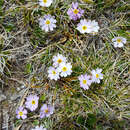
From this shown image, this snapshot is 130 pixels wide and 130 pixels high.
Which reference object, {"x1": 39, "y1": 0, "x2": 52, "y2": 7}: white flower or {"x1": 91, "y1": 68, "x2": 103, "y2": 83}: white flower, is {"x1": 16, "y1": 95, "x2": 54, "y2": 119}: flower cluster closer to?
{"x1": 91, "y1": 68, "x2": 103, "y2": 83}: white flower

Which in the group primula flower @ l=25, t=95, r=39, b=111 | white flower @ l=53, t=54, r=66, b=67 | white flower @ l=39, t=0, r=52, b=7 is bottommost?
primula flower @ l=25, t=95, r=39, b=111

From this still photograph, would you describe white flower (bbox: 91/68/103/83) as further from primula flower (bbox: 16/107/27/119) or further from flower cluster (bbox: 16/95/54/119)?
primula flower (bbox: 16/107/27/119)

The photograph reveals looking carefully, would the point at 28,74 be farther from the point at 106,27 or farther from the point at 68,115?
the point at 106,27

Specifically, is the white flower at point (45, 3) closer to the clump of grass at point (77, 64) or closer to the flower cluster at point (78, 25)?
the flower cluster at point (78, 25)

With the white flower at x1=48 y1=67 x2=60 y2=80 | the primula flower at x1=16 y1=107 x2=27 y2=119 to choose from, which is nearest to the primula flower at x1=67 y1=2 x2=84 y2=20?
the white flower at x1=48 y1=67 x2=60 y2=80

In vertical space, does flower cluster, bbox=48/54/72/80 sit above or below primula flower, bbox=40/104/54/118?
above

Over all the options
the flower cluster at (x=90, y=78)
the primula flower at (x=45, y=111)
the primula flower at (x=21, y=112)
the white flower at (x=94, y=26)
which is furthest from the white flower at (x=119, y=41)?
the primula flower at (x=21, y=112)
